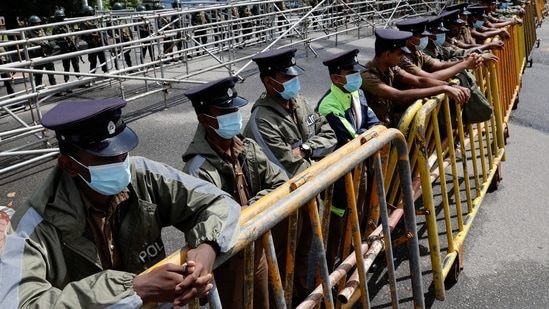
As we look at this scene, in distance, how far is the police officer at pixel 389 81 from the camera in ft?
13.3

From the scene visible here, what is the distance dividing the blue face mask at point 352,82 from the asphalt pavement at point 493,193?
1622 mm

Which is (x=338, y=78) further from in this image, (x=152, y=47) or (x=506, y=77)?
(x=152, y=47)

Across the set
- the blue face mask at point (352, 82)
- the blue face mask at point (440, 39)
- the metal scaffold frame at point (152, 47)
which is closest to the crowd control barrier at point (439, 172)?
the blue face mask at point (352, 82)

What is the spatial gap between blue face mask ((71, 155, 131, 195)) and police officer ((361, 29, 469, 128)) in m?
2.56

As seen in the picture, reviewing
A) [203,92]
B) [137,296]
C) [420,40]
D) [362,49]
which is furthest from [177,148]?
[362,49]

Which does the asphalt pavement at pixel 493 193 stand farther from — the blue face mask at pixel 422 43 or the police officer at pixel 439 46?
the blue face mask at pixel 422 43

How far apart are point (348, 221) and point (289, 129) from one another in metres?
1.09

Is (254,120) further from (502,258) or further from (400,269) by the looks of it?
(502,258)

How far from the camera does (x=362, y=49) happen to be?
1449 centimetres

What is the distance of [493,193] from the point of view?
5312 millimetres

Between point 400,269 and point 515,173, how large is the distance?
108 inches

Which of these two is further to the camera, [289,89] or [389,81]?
[389,81]

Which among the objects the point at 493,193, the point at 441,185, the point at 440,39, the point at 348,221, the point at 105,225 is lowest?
the point at 493,193

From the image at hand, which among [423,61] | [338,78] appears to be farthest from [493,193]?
[338,78]
